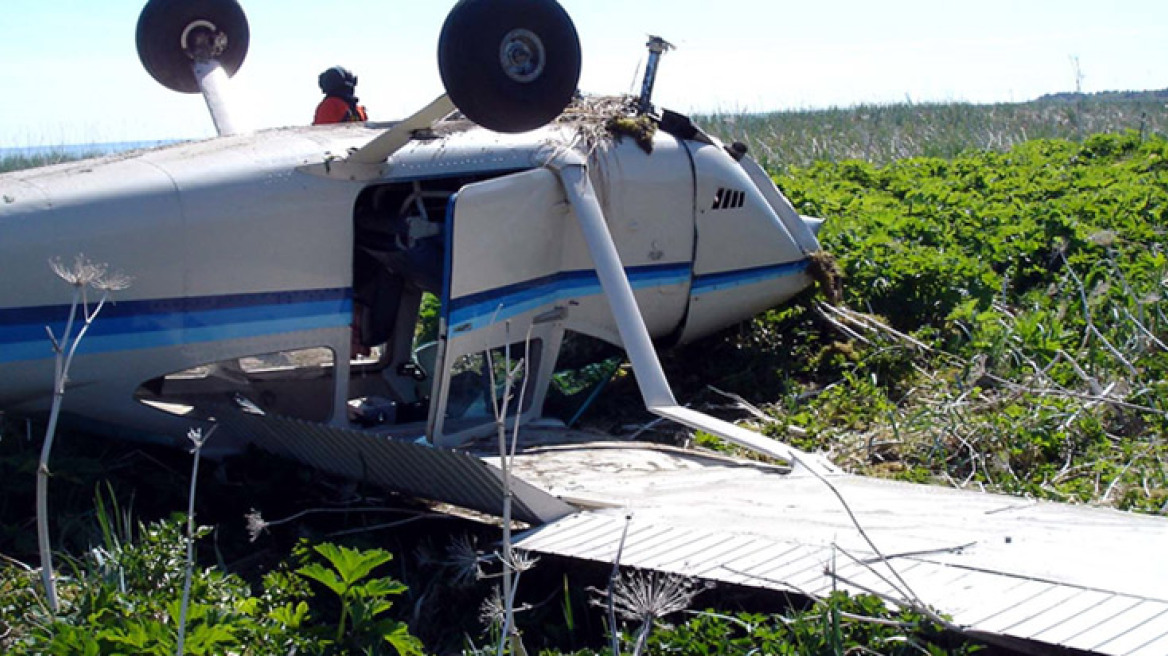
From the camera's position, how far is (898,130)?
28.1 metres

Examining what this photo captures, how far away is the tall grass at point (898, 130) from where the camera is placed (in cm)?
2250

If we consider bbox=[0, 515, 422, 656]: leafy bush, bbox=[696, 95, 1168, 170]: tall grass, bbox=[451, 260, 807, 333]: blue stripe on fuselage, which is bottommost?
bbox=[0, 515, 422, 656]: leafy bush

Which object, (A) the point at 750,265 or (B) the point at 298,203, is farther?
(A) the point at 750,265

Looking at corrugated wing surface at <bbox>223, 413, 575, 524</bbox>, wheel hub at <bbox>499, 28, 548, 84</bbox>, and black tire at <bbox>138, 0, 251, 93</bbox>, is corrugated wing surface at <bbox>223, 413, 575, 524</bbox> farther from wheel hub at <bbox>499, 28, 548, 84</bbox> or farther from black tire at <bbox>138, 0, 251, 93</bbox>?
black tire at <bbox>138, 0, 251, 93</bbox>

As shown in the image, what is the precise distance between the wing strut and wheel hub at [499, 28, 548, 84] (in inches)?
44.4

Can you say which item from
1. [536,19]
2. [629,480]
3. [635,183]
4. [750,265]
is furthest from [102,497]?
[750,265]

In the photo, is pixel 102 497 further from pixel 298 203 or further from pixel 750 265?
pixel 750 265

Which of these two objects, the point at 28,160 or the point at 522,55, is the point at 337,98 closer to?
the point at 522,55

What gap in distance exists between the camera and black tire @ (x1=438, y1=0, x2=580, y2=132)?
213 inches

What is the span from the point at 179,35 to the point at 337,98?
1107 millimetres

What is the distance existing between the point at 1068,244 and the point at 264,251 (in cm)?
697

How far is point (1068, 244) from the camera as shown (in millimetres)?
10320

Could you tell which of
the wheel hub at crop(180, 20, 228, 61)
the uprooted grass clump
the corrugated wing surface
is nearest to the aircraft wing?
the corrugated wing surface

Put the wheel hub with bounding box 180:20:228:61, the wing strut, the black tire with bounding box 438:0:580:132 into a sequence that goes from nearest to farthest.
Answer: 1. the black tire with bounding box 438:0:580:132
2. the wing strut
3. the wheel hub with bounding box 180:20:228:61
